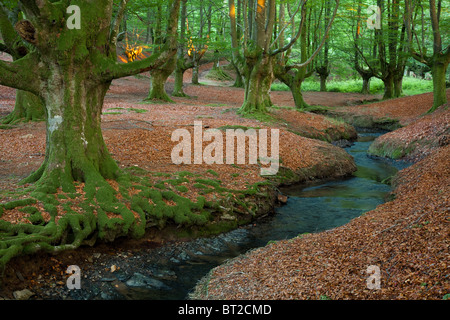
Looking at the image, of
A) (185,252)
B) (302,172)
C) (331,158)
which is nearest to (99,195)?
(185,252)

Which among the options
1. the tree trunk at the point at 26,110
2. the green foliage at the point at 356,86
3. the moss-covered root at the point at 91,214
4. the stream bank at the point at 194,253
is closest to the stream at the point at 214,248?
the stream bank at the point at 194,253

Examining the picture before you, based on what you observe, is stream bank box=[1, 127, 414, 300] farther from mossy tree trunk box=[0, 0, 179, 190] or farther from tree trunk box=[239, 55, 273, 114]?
tree trunk box=[239, 55, 273, 114]

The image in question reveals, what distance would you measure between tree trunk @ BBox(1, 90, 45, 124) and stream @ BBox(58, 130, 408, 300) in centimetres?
997

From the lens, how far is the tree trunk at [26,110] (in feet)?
46.4

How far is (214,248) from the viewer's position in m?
7.17

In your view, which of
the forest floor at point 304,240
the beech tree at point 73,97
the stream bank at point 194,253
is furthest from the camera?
the beech tree at point 73,97

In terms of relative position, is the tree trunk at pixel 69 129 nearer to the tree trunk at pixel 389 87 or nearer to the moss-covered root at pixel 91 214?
the moss-covered root at pixel 91 214

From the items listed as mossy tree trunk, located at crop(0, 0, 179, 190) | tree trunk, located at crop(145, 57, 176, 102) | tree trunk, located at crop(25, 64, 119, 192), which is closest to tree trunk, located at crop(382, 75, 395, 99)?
tree trunk, located at crop(145, 57, 176, 102)

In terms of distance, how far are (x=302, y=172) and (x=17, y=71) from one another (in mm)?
8128

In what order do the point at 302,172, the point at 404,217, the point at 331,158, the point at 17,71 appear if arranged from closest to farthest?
1. the point at 404,217
2. the point at 17,71
3. the point at 302,172
4. the point at 331,158

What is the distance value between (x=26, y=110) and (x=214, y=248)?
1092 centimetres

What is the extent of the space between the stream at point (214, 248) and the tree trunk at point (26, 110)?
997 cm

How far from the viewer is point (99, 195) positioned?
6957 mm
